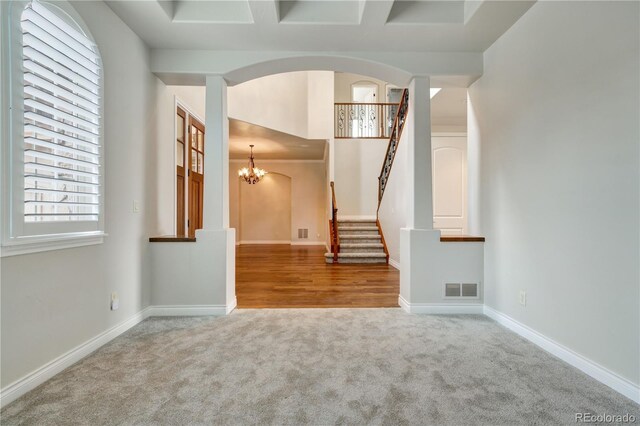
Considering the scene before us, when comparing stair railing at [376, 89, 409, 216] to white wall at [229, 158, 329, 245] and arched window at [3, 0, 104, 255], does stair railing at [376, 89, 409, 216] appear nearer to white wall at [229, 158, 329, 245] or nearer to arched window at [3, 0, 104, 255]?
white wall at [229, 158, 329, 245]

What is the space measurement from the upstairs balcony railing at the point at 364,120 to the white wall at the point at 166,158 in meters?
A: 5.24

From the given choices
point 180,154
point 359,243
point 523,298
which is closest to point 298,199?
point 359,243

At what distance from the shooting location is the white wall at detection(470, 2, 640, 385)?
5.60 feet

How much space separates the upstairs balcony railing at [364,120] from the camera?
839 centimetres

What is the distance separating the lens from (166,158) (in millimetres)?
3391

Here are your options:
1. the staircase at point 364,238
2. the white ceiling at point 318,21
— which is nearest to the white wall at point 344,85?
the staircase at point 364,238

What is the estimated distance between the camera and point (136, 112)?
9.07 ft

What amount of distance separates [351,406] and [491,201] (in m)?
2.36

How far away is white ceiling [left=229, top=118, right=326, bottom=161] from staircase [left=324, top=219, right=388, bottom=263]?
2.26 meters

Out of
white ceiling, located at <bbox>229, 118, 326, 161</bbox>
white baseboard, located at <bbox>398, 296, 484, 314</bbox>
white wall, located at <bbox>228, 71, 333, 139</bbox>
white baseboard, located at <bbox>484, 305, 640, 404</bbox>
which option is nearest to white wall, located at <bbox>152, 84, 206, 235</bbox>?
white wall, located at <bbox>228, 71, 333, 139</bbox>

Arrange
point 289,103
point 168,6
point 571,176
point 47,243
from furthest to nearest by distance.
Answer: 1. point 289,103
2. point 168,6
3. point 571,176
4. point 47,243

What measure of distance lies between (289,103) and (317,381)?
6.06 m

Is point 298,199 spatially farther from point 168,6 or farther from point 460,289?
point 168,6

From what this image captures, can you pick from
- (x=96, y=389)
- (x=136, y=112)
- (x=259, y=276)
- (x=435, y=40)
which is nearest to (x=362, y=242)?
(x=259, y=276)
